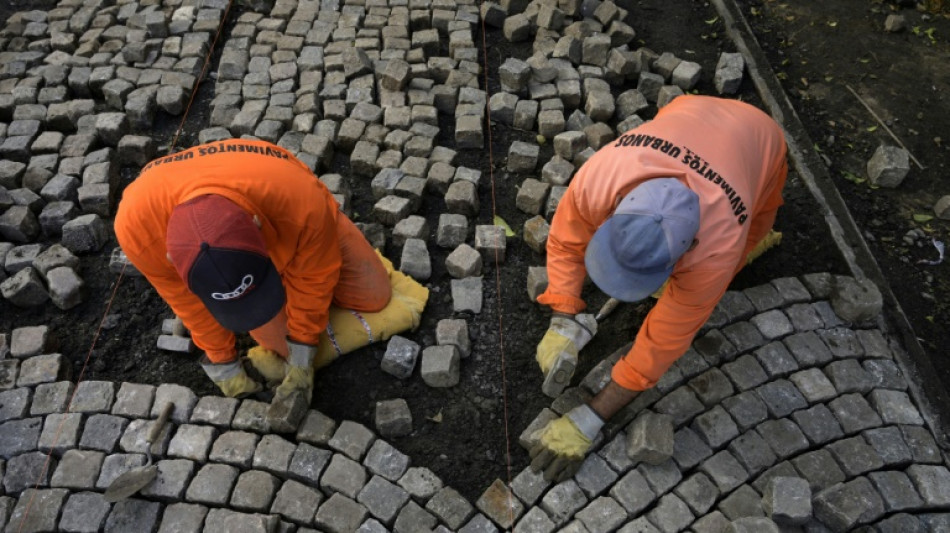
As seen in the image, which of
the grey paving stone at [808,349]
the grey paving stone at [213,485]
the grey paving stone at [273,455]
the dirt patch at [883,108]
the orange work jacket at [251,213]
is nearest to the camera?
the orange work jacket at [251,213]

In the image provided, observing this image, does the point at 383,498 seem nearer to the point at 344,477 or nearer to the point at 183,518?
the point at 344,477

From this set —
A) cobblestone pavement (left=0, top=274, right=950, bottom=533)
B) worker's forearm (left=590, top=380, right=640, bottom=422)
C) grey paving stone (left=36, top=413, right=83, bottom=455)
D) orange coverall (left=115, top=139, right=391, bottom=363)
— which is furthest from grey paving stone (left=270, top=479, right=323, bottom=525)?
worker's forearm (left=590, top=380, right=640, bottom=422)

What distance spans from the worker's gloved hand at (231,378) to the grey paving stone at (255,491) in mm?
573

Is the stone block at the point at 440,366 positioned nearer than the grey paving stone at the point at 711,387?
No


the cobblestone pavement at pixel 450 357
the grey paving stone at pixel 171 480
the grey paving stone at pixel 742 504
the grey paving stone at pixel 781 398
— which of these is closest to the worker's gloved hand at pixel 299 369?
the cobblestone pavement at pixel 450 357

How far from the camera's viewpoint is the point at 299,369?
165 inches

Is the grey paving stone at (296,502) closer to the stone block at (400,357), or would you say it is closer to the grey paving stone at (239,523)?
the grey paving stone at (239,523)

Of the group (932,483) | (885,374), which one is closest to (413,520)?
(932,483)

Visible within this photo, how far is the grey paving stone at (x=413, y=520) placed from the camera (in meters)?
3.71

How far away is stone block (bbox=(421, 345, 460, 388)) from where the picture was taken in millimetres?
4297

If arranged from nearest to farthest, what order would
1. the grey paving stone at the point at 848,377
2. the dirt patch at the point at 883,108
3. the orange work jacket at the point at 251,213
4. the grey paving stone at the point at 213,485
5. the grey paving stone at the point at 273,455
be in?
the orange work jacket at the point at 251,213 → the grey paving stone at the point at 213,485 → the grey paving stone at the point at 273,455 → the grey paving stone at the point at 848,377 → the dirt patch at the point at 883,108

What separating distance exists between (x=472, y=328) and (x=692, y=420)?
1.56 meters

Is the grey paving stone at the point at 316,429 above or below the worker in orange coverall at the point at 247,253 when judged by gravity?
below

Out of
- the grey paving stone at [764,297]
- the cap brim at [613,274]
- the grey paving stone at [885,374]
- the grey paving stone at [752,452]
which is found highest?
the cap brim at [613,274]
